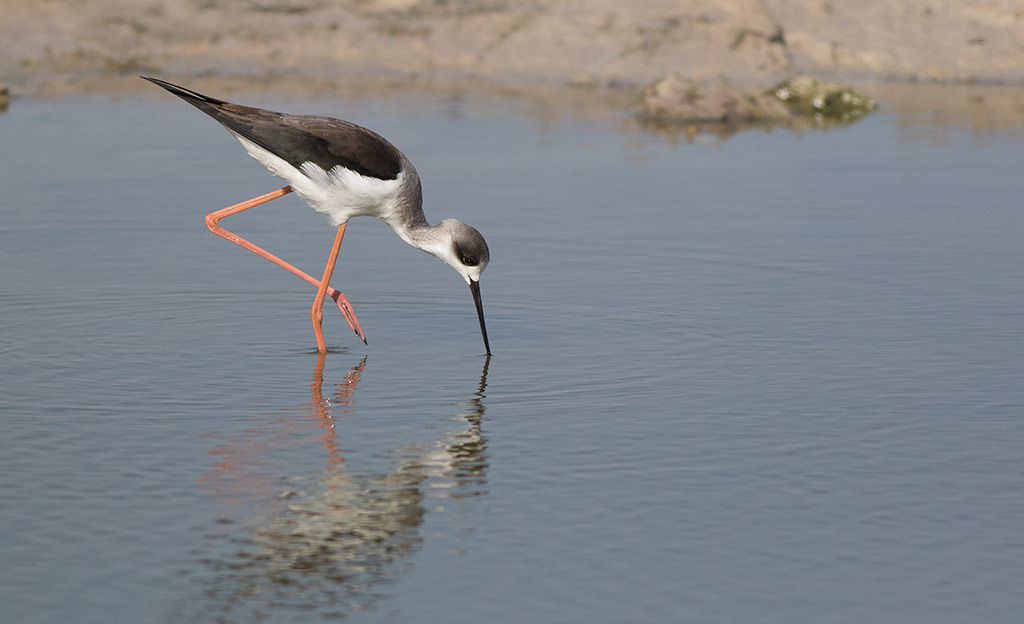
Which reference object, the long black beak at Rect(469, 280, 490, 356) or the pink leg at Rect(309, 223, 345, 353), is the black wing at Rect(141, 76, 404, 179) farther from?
the long black beak at Rect(469, 280, 490, 356)

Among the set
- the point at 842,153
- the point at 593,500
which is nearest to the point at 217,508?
the point at 593,500

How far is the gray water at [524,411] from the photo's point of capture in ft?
16.0

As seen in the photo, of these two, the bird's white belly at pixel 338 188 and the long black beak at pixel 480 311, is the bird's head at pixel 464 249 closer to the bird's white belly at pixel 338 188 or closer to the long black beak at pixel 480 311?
the long black beak at pixel 480 311

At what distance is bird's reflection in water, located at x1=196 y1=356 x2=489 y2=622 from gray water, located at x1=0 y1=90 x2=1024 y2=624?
0.7 inches

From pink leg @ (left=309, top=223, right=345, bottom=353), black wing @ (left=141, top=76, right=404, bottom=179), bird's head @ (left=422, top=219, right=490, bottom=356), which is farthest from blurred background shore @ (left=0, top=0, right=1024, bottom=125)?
bird's head @ (left=422, top=219, right=490, bottom=356)

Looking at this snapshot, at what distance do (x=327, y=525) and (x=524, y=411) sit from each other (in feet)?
5.44

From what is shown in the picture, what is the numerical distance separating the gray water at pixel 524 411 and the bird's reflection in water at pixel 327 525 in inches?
0.7

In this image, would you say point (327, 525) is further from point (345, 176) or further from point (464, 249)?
point (345, 176)

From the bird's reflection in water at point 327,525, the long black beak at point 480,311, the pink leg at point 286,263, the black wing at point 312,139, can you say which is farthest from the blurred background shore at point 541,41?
the bird's reflection in water at point 327,525

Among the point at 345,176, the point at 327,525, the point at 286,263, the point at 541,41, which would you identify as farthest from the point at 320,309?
the point at 541,41

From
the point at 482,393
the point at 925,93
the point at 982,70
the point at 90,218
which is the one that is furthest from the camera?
the point at 982,70

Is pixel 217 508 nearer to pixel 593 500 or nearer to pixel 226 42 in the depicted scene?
pixel 593 500

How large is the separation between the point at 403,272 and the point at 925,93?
14.5 m

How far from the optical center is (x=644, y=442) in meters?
6.37
